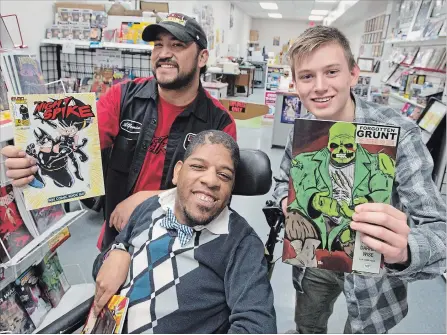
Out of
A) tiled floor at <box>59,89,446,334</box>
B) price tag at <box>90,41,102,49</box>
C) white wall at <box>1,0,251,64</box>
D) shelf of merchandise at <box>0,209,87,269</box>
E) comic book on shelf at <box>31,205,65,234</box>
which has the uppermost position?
white wall at <box>1,0,251,64</box>

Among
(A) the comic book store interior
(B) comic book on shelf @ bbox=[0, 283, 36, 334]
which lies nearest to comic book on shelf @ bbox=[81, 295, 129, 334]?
(A) the comic book store interior

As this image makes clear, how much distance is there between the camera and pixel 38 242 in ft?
3.78

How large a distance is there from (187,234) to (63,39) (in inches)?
98.1

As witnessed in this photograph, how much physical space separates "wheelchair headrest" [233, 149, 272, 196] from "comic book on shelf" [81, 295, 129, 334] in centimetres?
51

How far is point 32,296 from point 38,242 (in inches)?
12.7

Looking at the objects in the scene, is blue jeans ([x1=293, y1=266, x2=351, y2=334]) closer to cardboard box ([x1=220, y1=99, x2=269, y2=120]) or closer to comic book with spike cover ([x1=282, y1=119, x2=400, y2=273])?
comic book with spike cover ([x1=282, y1=119, x2=400, y2=273])

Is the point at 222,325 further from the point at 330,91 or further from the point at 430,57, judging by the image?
the point at 430,57

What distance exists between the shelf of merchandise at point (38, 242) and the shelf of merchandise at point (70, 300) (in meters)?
0.34

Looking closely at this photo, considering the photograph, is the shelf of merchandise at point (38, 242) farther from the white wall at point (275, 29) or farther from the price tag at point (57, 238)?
the white wall at point (275, 29)

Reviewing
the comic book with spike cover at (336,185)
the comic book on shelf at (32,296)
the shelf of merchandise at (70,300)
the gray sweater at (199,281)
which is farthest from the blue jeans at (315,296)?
the comic book on shelf at (32,296)

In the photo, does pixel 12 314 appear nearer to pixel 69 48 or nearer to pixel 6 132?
pixel 6 132

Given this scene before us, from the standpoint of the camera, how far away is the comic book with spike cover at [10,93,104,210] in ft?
3.13

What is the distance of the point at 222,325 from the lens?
1.12 meters

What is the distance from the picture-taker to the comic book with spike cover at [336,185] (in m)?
0.76
